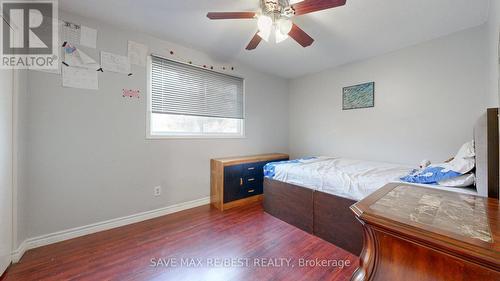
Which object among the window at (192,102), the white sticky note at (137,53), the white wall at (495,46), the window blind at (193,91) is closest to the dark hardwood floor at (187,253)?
the window at (192,102)

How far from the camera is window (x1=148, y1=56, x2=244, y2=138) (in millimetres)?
2490

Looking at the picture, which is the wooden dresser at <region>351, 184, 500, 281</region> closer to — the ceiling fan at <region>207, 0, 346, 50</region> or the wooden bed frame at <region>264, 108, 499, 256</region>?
the wooden bed frame at <region>264, 108, 499, 256</region>

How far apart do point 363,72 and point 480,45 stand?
3.89 ft

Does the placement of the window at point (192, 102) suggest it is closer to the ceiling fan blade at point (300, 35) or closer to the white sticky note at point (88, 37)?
the white sticky note at point (88, 37)

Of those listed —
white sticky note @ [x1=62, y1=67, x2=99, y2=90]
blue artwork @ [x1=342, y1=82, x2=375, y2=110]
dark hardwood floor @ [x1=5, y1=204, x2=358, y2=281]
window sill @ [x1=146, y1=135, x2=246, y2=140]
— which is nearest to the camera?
dark hardwood floor @ [x1=5, y1=204, x2=358, y2=281]

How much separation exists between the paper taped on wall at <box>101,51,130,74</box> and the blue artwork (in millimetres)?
3246

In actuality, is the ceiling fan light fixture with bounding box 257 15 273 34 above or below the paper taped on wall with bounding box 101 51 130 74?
above

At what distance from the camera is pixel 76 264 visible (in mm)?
1569

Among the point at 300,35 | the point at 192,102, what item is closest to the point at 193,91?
the point at 192,102

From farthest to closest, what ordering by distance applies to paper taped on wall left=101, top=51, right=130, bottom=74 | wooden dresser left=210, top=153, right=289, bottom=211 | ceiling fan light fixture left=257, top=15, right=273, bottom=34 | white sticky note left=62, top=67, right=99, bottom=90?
1. wooden dresser left=210, top=153, right=289, bottom=211
2. paper taped on wall left=101, top=51, right=130, bottom=74
3. white sticky note left=62, top=67, right=99, bottom=90
4. ceiling fan light fixture left=257, top=15, right=273, bottom=34

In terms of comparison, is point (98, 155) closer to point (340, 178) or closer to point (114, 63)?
point (114, 63)

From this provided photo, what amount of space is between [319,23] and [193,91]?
1837 millimetres

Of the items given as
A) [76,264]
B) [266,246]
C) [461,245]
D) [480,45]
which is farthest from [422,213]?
[480,45]

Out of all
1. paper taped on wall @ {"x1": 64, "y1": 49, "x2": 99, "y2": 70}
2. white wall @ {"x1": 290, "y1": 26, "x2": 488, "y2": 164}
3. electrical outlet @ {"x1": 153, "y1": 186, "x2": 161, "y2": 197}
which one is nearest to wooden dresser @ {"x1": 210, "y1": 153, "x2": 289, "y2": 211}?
electrical outlet @ {"x1": 153, "y1": 186, "x2": 161, "y2": 197}
